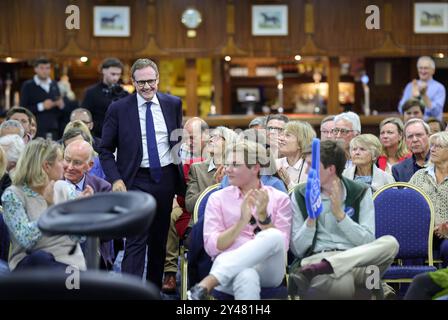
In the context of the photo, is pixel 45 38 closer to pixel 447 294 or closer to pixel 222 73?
pixel 222 73

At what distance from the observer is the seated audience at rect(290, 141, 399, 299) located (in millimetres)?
4809

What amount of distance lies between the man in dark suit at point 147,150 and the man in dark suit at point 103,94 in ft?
9.52

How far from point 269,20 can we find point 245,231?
24.7 feet

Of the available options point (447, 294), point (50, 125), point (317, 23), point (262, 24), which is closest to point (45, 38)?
point (50, 125)

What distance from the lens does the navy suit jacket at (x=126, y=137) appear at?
5941 mm

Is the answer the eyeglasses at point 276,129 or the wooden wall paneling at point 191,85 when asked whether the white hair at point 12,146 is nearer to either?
the eyeglasses at point 276,129

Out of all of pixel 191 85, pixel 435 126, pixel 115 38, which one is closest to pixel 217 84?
pixel 191 85

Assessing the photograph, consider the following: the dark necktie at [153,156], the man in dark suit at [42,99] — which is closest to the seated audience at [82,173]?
the dark necktie at [153,156]

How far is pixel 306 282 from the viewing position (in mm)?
4805

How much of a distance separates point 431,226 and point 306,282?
4.03ft

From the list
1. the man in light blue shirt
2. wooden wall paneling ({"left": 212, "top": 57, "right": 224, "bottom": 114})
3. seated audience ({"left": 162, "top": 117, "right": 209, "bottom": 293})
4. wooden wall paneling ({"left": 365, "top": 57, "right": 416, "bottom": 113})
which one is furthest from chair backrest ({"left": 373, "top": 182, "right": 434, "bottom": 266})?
wooden wall paneling ({"left": 365, "top": 57, "right": 416, "bottom": 113})

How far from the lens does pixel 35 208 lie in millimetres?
→ 4809

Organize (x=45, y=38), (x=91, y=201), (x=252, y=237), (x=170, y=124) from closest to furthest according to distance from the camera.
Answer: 1. (x=91, y=201)
2. (x=252, y=237)
3. (x=170, y=124)
4. (x=45, y=38)

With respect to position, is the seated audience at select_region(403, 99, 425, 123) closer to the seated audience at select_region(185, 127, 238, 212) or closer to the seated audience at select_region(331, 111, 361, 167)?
the seated audience at select_region(331, 111, 361, 167)
